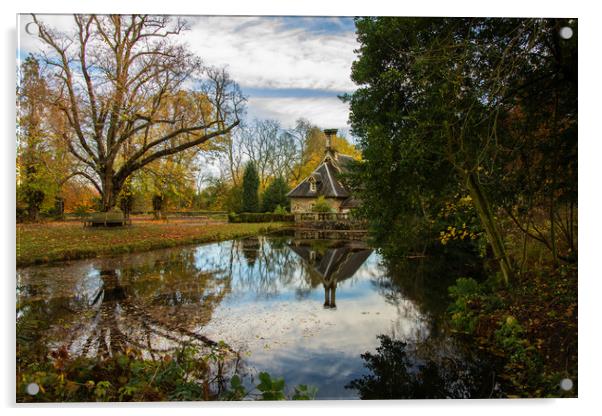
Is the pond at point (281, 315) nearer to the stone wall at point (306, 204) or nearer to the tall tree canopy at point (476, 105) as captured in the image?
the stone wall at point (306, 204)

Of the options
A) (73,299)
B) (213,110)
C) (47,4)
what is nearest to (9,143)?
(47,4)

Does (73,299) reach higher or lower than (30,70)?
lower

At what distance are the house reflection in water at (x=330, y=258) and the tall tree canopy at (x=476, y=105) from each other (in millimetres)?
909

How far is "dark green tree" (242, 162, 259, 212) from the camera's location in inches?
130

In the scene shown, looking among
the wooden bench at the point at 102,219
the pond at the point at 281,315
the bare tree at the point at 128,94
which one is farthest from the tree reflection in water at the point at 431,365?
the wooden bench at the point at 102,219

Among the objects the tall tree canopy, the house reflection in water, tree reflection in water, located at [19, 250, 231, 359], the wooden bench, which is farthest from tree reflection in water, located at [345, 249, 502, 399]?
the wooden bench

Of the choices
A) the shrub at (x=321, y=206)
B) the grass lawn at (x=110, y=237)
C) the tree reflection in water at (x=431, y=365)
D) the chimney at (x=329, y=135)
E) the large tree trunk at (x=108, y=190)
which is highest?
the chimney at (x=329, y=135)

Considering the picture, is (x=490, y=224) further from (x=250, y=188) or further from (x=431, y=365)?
(x=250, y=188)

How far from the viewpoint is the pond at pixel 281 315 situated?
2.65m

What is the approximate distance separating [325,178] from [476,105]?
4.54ft

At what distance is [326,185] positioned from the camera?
3441 millimetres

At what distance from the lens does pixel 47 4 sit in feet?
9.34

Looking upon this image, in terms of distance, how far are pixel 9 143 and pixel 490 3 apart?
3887 mm
